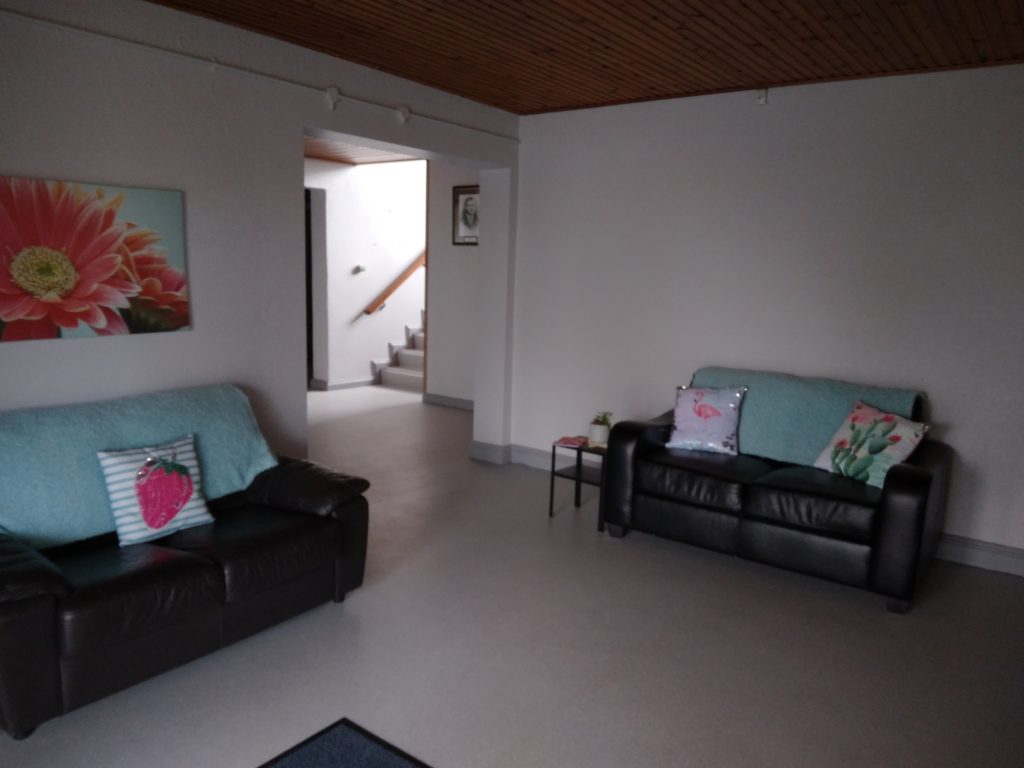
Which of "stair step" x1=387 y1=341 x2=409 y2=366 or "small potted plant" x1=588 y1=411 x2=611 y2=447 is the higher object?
"small potted plant" x1=588 y1=411 x2=611 y2=447

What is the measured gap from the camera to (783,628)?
123 inches

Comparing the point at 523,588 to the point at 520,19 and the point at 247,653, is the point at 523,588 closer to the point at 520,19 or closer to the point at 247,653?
the point at 247,653

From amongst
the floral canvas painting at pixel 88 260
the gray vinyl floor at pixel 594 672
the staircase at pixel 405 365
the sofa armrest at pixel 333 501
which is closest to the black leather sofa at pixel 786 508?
the gray vinyl floor at pixel 594 672

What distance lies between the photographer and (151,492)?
2848 millimetres

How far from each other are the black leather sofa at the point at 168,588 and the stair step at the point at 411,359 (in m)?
5.23

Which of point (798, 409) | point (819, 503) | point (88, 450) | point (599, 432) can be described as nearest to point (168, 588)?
point (88, 450)

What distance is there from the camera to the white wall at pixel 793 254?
373cm

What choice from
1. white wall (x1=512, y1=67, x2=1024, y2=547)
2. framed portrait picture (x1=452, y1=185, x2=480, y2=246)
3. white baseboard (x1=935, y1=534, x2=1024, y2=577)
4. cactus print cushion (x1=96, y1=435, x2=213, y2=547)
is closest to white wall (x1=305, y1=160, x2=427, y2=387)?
framed portrait picture (x1=452, y1=185, x2=480, y2=246)

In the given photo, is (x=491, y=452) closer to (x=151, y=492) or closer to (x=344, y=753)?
(x=151, y=492)

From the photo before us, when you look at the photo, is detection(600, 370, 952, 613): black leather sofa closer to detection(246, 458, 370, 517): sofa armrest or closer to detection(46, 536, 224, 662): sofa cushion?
detection(246, 458, 370, 517): sofa armrest

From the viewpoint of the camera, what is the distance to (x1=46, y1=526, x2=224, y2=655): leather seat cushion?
2281mm

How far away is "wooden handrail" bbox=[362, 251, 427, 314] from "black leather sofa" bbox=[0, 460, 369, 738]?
17.2ft

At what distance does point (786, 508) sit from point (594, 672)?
1.31 meters

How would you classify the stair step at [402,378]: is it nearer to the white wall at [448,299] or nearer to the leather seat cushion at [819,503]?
the white wall at [448,299]
